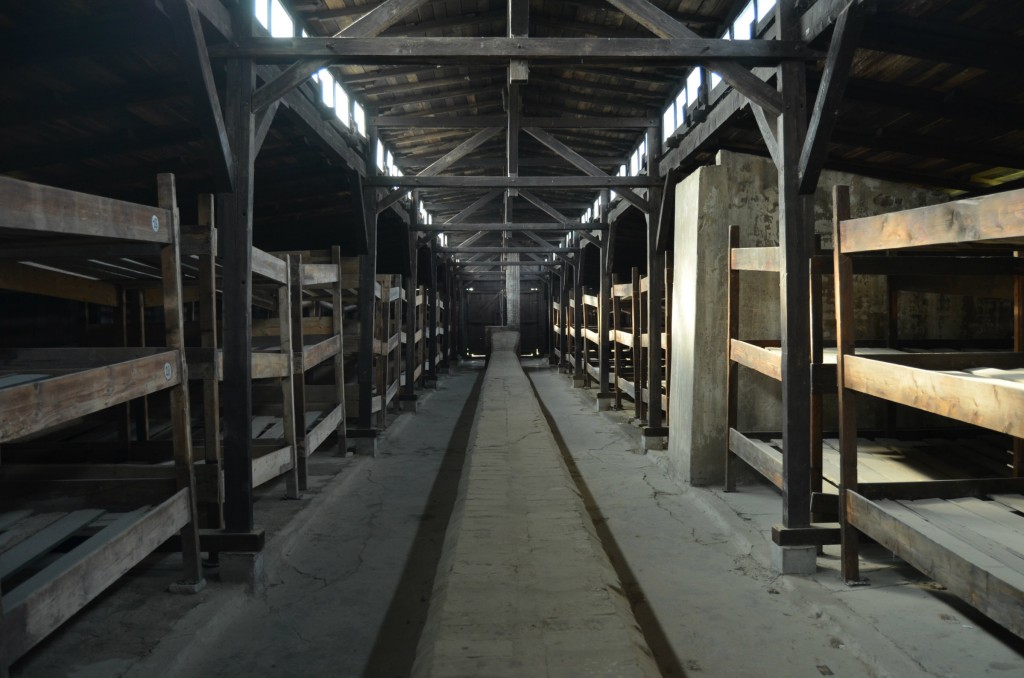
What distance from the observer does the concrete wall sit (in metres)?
6.36

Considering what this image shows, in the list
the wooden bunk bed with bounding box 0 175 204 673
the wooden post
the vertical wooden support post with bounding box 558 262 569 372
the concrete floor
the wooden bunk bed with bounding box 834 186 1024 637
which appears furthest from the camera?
the vertical wooden support post with bounding box 558 262 569 372

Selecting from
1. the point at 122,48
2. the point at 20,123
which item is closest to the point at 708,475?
the point at 122,48

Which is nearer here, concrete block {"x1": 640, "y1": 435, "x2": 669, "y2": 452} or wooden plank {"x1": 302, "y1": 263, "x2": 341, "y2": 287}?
wooden plank {"x1": 302, "y1": 263, "x2": 341, "y2": 287}

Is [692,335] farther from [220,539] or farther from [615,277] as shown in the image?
[615,277]

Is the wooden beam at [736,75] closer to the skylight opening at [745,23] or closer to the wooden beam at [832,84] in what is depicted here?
the wooden beam at [832,84]

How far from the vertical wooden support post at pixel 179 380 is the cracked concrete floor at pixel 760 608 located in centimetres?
273

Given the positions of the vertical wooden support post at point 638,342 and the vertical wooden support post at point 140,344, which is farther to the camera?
the vertical wooden support post at point 638,342

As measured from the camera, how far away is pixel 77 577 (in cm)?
279

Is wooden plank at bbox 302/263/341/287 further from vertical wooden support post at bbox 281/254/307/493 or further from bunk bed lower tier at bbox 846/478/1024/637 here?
bunk bed lower tier at bbox 846/478/1024/637

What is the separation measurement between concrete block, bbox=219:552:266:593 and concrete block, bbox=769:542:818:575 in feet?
11.2

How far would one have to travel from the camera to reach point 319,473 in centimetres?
727

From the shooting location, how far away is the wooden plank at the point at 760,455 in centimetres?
482

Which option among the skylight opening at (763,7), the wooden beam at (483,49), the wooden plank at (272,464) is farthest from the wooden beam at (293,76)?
the skylight opening at (763,7)

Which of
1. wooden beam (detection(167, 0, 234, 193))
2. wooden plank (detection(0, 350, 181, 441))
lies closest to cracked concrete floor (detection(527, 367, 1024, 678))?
wooden plank (detection(0, 350, 181, 441))
